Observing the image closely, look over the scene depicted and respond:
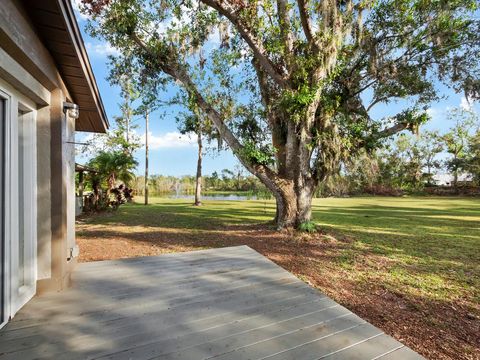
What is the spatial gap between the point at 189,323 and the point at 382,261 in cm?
431

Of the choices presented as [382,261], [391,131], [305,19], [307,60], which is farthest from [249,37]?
[382,261]

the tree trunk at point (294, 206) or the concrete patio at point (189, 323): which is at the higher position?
the tree trunk at point (294, 206)

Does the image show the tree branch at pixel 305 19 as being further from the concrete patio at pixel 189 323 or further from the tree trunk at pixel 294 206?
the concrete patio at pixel 189 323

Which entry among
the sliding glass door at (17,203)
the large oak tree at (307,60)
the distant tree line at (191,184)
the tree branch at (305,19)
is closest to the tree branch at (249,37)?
the large oak tree at (307,60)

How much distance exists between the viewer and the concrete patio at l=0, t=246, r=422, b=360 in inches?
71.8

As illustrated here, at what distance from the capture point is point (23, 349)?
5.87 ft

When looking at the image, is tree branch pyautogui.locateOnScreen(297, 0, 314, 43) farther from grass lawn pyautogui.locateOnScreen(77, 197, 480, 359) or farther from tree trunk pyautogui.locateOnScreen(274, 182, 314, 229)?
grass lawn pyautogui.locateOnScreen(77, 197, 480, 359)

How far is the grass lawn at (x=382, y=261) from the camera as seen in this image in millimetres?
2723

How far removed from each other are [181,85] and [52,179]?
6.34m

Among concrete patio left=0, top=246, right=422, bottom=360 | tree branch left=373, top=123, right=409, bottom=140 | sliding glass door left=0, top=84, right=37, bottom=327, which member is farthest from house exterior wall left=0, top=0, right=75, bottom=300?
tree branch left=373, top=123, right=409, bottom=140

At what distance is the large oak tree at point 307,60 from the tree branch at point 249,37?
28mm

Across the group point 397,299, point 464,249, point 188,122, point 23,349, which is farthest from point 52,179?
point 464,249

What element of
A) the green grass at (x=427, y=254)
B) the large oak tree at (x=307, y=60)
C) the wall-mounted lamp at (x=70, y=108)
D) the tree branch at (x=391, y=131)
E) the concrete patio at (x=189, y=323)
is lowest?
the green grass at (x=427, y=254)

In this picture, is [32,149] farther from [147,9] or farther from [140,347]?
[147,9]
